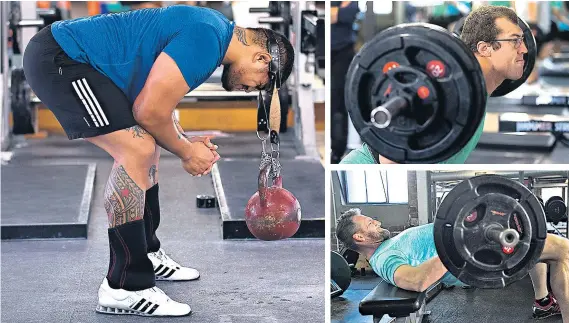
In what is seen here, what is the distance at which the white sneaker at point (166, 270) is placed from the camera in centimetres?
328

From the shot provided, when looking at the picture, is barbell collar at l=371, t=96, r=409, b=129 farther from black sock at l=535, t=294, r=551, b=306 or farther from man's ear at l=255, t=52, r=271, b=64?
man's ear at l=255, t=52, r=271, b=64

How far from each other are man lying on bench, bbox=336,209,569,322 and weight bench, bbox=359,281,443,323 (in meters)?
0.02

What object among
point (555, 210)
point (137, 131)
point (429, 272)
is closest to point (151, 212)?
point (137, 131)

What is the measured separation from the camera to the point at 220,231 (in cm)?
413

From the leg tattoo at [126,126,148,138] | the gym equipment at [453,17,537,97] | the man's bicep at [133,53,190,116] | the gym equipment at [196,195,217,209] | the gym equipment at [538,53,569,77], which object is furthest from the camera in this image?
the gym equipment at [538,53,569,77]

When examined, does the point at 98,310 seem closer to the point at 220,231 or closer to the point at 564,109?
the point at 220,231

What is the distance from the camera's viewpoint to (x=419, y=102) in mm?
1903

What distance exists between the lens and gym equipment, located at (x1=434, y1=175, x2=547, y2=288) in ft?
6.59

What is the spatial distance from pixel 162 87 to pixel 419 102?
88 cm

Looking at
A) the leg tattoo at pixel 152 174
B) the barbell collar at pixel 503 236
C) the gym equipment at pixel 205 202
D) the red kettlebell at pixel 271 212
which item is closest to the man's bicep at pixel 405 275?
the barbell collar at pixel 503 236

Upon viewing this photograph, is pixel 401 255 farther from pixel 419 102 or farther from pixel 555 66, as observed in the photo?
pixel 555 66

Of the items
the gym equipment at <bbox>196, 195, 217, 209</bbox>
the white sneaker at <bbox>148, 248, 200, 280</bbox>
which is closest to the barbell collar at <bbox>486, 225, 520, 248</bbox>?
the white sneaker at <bbox>148, 248, 200, 280</bbox>

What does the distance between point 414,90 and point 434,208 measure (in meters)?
0.32

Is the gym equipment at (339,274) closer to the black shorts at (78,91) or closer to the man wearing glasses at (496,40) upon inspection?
the man wearing glasses at (496,40)
